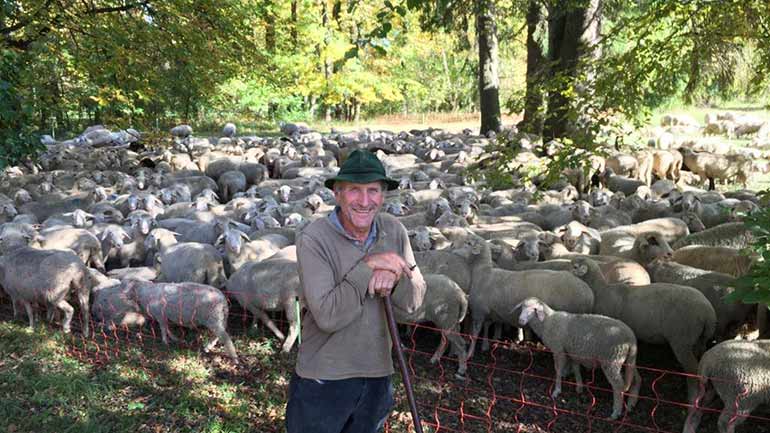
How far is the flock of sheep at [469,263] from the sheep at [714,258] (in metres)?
0.02

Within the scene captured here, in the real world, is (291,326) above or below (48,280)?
below

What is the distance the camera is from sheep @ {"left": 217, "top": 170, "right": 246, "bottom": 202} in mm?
15008

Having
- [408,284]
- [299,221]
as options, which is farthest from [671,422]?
[299,221]

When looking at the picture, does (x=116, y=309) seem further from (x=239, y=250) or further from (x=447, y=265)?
(x=447, y=265)

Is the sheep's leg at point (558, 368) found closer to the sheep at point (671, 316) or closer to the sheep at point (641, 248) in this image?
the sheep at point (671, 316)

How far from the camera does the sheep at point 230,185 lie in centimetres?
1501

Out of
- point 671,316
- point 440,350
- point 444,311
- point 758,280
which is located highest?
point 758,280

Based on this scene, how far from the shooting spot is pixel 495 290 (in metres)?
6.73

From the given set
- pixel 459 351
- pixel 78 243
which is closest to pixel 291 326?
pixel 459 351

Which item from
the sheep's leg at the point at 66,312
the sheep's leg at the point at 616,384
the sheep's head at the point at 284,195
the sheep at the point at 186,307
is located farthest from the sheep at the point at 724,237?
the sheep's leg at the point at 66,312

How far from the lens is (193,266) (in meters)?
7.70

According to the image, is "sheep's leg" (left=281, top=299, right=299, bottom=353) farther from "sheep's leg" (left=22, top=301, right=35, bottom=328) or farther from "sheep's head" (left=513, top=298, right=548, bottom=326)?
"sheep's leg" (left=22, top=301, right=35, bottom=328)

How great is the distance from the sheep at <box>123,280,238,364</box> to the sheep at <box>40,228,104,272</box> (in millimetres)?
2146

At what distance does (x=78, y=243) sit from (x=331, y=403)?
22.0ft
